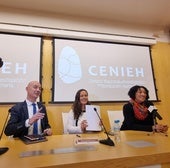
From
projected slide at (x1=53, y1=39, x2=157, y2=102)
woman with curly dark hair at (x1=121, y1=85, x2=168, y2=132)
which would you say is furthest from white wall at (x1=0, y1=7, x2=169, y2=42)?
woman with curly dark hair at (x1=121, y1=85, x2=168, y2=132)

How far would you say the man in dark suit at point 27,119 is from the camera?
1.60m

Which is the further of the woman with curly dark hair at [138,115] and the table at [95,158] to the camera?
the woman with curly dark hair at [138,115]

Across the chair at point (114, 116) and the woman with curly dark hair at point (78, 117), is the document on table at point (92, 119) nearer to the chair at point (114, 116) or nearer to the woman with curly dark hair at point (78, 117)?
the woman with curly dark hair at point (78, 117)

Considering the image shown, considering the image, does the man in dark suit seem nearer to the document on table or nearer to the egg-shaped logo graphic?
the document on table

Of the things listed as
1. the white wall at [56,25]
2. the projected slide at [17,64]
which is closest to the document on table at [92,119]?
the projected slide at [17,64]

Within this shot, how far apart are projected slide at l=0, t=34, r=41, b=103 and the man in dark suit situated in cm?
68

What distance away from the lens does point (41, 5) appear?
9.80 ft

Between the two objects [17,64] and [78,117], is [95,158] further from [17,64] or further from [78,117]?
[17,64]

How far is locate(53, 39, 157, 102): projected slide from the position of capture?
293 cm

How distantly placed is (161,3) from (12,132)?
121 inches

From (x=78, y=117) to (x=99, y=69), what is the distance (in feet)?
4.04

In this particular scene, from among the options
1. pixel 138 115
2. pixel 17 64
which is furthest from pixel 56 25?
pixel 138 115

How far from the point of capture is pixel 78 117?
2.19 m

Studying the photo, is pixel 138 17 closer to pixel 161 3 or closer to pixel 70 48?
pixel 161 3
